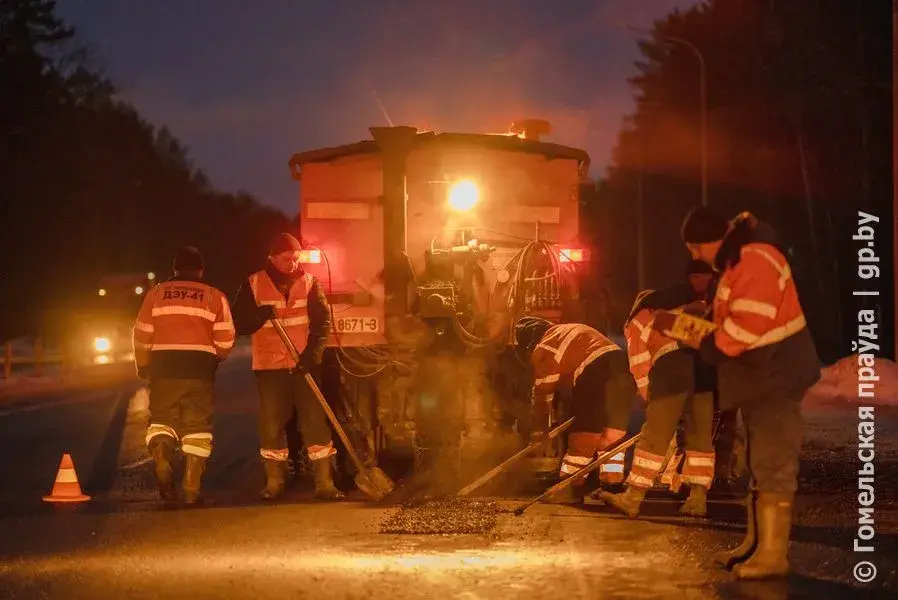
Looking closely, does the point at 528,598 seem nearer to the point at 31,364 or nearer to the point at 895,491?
the point at 895,491

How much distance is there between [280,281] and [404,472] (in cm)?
219

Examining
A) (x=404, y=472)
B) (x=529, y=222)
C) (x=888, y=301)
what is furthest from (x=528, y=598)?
(x=888, y=301)

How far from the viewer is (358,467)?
9.48 meters

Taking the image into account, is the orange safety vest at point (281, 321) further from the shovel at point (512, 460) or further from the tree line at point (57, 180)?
the tree line at point (57, 180)

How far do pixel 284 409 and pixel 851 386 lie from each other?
42.5 feet

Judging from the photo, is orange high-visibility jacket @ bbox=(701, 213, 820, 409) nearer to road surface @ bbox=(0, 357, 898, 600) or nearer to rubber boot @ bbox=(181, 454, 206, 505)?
road surface @ bbox=(0, 357, 898, 600)

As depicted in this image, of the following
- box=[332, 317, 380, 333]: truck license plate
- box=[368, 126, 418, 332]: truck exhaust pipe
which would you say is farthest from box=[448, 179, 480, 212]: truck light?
box=[332, 317, 380, 333]: truck license plate

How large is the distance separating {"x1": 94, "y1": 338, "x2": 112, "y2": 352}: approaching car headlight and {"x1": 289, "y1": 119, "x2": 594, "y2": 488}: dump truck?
85.7ft

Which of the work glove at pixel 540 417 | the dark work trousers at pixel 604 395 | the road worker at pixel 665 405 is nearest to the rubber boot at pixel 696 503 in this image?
the road worker at pixel 665 405

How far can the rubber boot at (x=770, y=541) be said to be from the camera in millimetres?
6207

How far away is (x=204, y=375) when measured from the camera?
364 inches

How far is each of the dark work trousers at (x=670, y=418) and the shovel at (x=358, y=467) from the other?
6.98 ft

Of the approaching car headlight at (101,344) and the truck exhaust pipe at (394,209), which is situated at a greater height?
the truck exhaust pipe at (394,209)

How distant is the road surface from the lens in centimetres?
612
